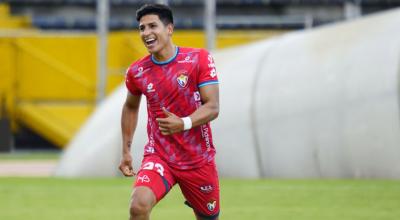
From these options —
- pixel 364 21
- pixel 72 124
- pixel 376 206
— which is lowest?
pixel 72 124

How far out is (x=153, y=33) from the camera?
759 cm

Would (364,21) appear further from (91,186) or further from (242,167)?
(91,186)

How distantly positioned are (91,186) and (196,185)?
30.6ft

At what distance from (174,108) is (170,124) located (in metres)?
0.56

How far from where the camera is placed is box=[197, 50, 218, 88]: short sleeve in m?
7.70

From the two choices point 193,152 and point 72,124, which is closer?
point 193,152

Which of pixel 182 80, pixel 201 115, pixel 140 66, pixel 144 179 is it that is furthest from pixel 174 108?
pixel 144 179

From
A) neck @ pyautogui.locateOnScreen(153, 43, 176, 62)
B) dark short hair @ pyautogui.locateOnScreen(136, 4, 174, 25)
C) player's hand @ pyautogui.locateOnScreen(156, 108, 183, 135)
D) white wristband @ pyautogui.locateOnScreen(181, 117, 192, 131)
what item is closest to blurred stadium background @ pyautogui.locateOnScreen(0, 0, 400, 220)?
neck @ pyautogui.locateOnScreen(153, 43, 176, 62)

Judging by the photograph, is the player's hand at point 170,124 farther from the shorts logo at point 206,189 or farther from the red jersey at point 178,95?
the shorts logo at point 206,189

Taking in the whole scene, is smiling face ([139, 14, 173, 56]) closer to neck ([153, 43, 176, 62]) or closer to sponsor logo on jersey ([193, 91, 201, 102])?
neck ([153, 43, 176, 62])

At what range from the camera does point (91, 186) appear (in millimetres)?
17000

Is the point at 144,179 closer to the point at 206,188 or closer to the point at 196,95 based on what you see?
the point at 206,188

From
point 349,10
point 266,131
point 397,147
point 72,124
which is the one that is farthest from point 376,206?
point 72,124

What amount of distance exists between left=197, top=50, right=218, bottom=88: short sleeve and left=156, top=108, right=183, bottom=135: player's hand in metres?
0.53
